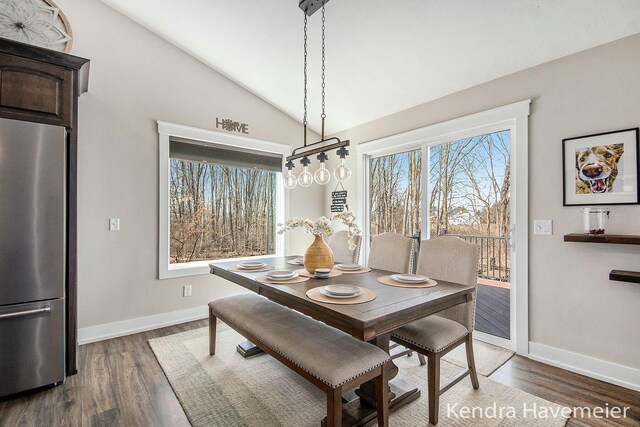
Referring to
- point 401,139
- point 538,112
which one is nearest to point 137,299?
point 401,139

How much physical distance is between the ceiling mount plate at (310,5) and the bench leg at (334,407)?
2.70m

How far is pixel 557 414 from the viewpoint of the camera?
6.08 feet

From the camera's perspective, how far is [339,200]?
4492 mm

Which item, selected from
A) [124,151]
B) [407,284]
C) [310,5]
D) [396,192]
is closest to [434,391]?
[407,284]

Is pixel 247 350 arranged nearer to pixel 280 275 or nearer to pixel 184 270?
pixel 280 275

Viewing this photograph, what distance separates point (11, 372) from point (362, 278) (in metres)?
2.43

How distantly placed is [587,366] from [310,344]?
2.20m

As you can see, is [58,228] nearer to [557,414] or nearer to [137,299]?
[137,299]

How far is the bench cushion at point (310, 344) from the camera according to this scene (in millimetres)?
1521

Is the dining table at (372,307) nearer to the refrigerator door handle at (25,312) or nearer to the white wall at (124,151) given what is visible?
the refrigerator door handle at (25,312)

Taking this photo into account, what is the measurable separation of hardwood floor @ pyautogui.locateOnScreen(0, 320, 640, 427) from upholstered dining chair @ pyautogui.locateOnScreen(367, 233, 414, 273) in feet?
3.40

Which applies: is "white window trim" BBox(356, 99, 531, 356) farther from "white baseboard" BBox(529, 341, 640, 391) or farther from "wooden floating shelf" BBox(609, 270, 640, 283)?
"wooden floating shelf" BBox(609, 270, 640, 283)

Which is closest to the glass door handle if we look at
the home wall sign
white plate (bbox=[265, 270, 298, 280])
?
white plate (bbox=[265, 270, 298, 280])

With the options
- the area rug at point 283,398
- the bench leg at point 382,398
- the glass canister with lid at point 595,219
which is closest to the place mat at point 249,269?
the area rug at point 283,398
